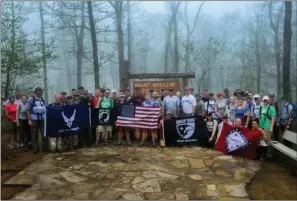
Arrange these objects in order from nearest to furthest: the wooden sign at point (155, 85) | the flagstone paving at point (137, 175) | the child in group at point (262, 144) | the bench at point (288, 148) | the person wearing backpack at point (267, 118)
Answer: the flagstone paving at point (137, 175), the bench at point (288, 148), the child in group at point (262, 144), the person wearing backpack at point (267, 118), the wooden sign at point (155, 85)

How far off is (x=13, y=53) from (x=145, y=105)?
210 inches

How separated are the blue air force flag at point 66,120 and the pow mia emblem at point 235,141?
4.45 m

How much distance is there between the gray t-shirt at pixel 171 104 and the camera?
33.7ft

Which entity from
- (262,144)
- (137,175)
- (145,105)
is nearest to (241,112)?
(262,144)

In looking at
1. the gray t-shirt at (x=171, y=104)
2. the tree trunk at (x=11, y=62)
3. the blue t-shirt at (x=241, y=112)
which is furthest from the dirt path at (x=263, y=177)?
the tree trunk at (x=11, y=62)

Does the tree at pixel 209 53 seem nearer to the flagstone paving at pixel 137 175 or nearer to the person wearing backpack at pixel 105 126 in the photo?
the person wearing backpack at pixel 105 126

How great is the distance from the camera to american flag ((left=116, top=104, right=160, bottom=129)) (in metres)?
9.95

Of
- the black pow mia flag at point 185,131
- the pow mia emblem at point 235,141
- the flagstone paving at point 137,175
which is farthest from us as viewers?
the black pow mia flag at point 185,131

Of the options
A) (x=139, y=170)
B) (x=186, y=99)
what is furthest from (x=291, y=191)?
(x=186, y=99)

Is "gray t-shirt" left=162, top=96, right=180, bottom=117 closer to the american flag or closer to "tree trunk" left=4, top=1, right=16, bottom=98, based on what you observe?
the american flag

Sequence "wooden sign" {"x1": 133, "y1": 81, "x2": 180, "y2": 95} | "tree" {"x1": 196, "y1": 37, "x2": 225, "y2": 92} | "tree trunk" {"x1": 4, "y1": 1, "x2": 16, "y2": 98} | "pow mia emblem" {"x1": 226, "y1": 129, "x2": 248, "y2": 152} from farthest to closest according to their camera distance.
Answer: "tree" {"x1": 196, "y1": 37, "x2": 225, "y2": 92}
"wooden sign" {"x1": 133, "y1": 81, "x2": 180, "y2": 95}
"tree trunk" {"x1": 4, "y1": 1, "x2": 16, "y2": 98}
"pow mia emblem" {"x1": 226, "y1": 129, "x2": 248, "y2": 152}

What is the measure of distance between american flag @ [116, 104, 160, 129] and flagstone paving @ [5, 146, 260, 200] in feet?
3.61

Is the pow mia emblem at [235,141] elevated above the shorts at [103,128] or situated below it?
below

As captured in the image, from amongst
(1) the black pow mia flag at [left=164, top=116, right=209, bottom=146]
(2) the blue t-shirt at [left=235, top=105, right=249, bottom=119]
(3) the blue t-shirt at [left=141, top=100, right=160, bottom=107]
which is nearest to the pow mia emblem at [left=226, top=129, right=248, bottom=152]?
(2) the blue t-shirt at [left=235, top=105, right=249, bottom=119]
